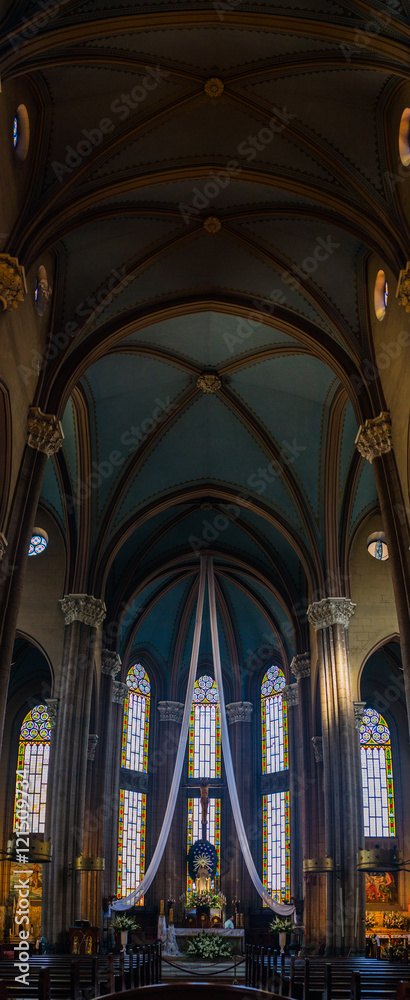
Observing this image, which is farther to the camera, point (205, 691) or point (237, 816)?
point (205, 691)

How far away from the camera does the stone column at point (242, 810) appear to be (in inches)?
1334

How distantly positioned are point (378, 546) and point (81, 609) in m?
9.16

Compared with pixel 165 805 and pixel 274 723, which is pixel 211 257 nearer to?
pixel 274 723

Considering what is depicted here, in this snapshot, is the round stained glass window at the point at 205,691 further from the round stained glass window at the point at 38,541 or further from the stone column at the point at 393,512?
the stone column at the point at 393,512

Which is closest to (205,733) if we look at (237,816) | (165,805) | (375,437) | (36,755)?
(165,805)

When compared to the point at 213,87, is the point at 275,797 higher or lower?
lower

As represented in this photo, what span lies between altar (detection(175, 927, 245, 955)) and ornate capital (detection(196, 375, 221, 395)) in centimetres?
1559

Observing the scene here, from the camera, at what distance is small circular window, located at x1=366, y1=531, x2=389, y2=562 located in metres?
26.1

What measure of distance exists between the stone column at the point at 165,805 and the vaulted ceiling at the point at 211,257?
8.41 m

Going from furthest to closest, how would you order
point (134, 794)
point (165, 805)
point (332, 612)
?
1. point (134, 794)
2. point (165, 805)
3. point (332, 612)

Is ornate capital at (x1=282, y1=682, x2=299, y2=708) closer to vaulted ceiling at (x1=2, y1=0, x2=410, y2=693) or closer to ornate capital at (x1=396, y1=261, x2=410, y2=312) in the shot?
vaulted ceiling at (x1=2, y1=0, x2=410, y2=693)

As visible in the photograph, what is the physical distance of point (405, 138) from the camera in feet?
51.1

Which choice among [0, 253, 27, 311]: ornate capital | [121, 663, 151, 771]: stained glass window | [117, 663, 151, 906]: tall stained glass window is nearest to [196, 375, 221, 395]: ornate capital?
[0, 253, 27, 311]: ornate capital

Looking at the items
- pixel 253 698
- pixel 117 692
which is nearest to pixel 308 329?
pixel 117 692
